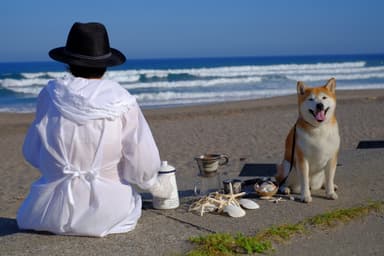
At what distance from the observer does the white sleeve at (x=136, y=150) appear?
379 centimetres

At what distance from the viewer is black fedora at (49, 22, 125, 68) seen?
369 centimetres

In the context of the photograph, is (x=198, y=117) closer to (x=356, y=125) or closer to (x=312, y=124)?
(x=356, y=125)

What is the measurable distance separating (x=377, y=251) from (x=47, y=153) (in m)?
2.45

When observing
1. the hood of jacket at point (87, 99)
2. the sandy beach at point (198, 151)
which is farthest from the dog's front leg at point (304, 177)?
the hood of jacket at point (87, 99)

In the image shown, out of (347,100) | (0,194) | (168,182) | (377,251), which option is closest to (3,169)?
(0,194)

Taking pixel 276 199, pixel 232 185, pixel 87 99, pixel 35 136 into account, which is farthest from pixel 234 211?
pixel 35 136

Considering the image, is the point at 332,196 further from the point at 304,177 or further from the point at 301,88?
the point at 301,88

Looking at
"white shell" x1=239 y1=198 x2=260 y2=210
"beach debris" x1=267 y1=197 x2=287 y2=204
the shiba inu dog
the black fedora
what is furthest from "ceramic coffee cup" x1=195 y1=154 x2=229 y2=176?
the black fedora

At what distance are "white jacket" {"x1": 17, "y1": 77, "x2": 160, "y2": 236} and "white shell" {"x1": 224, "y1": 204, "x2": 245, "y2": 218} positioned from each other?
85cm

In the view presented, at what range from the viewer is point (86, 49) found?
12.2ft

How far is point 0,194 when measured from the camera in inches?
298

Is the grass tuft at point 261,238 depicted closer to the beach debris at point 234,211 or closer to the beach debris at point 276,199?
the beach debris at point 234,211

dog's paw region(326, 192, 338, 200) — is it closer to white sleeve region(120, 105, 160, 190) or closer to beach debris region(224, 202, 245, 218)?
beach debris region(224, 202, 245, 218)

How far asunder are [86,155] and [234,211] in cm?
142
